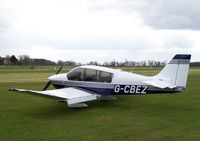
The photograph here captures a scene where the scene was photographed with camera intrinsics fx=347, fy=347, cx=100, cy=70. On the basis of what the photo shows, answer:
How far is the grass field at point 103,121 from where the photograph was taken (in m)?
9.48

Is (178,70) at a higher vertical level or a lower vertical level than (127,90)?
higher

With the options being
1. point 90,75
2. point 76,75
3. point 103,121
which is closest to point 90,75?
point 90,75

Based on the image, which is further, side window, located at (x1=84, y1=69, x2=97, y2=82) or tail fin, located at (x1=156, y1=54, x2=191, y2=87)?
side window, located at (x1=84, y1=69, x2=97, y2=82)

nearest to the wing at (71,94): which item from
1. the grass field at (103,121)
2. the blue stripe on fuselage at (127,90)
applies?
the blue stripe on fuselage at (127,90)

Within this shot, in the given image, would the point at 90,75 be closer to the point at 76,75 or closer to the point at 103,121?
the point at 76,75

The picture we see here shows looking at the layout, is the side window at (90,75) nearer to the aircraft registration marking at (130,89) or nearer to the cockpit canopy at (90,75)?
the cockpit canopy at (90,75)

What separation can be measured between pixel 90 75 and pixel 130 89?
2130 mm

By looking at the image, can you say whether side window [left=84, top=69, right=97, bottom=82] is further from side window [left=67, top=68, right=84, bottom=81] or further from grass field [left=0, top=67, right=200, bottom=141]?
grass field [left=0, top=67, right=200, bottom=141]

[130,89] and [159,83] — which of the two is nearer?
[159,83]

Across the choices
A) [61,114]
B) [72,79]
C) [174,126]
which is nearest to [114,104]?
[72,79]

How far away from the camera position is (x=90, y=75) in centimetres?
1582

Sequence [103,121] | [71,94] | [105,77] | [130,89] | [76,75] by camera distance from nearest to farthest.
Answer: [103,121]
[71,94]
[130,89]
[105,77]
[76,75]

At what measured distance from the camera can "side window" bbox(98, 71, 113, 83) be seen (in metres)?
15.4

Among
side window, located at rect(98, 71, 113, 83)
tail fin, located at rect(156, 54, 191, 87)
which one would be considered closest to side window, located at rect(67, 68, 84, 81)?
side window, located at rect(98, 71, 113, 83)
